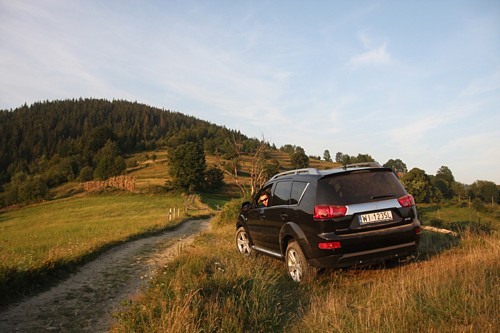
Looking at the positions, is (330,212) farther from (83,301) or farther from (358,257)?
(83,301)

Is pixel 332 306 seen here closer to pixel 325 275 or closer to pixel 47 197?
pixel 325 275

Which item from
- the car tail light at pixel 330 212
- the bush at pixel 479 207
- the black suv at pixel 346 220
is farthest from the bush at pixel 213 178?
the car tail light at pixel 330 212

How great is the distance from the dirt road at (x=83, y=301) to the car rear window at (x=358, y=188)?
3.79 metres

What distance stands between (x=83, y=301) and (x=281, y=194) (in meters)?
4.15

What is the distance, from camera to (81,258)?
924cm

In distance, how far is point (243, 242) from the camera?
28.6 ft

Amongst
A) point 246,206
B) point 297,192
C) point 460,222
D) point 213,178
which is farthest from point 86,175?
point 297,192

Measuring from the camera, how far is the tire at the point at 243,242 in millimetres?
8343

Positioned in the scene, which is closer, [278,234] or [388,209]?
[388,209]

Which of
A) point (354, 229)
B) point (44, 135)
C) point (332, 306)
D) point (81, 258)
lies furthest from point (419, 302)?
point (44, 135)

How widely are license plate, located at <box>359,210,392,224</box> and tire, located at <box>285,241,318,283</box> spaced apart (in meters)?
1.10

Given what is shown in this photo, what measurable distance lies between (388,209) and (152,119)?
6602 inches

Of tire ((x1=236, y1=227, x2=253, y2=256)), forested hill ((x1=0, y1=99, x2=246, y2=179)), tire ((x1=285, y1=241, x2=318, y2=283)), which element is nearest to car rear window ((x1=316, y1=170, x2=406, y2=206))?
tire ((x1=285, y1=241, x2=318, y2=283))

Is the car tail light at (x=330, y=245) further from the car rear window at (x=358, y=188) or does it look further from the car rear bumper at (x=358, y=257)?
the car rear window at (x=358, y=188)
